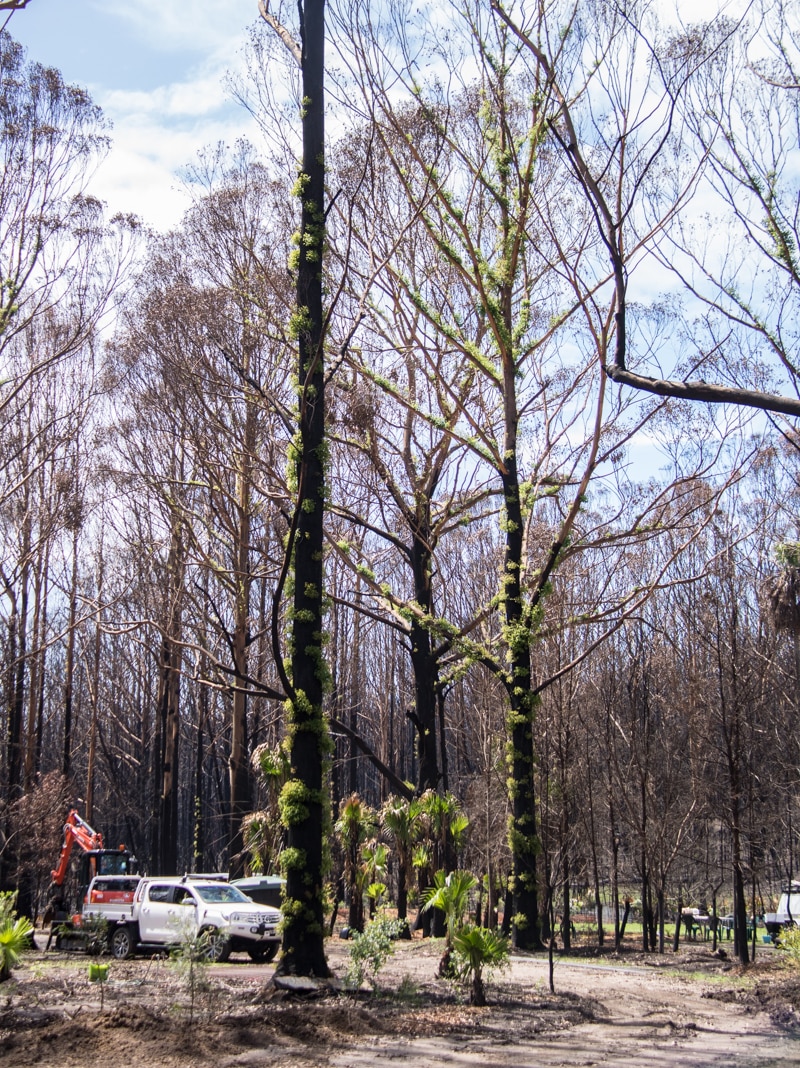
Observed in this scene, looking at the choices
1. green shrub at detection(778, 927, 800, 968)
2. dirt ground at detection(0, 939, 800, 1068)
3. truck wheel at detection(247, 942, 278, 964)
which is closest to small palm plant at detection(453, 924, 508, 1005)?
dirt ground at detection(0, 939, 800, 1068)

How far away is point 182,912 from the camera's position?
668 inches

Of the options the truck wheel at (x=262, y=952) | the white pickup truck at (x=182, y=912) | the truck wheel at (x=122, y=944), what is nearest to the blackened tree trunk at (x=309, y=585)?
the white pickup truck at (x=182, y=912)

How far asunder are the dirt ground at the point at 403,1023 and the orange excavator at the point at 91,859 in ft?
30.1

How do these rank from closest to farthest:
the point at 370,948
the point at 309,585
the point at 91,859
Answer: the point at 370,948, the point at 309,585, the point at 91,859

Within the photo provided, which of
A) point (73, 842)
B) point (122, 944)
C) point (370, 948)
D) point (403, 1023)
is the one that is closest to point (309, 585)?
point (370, 948)

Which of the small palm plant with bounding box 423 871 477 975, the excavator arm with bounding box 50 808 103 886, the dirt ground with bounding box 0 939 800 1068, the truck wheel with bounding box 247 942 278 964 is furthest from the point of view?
the excavator arm with bounding box 50 808 103 886

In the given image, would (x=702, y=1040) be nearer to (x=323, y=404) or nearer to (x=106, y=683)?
(x=323, y=404)

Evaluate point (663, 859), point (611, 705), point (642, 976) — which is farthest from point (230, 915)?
point (611, 705)

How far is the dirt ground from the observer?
764 centimetres

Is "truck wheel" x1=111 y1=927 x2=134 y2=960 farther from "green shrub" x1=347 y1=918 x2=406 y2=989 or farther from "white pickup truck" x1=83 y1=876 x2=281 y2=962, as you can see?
"green shrub" x1=347 y1=918 x2=406 y2=989

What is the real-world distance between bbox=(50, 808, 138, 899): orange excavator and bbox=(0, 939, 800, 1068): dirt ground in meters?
9.17

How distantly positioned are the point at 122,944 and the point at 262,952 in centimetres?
317

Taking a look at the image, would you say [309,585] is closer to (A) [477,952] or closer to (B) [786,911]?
(A) [477,952]

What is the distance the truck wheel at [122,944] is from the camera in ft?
61.4
